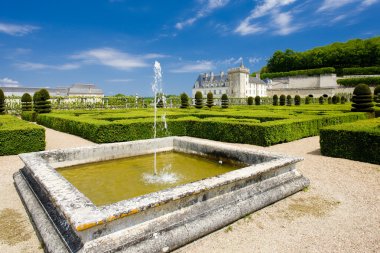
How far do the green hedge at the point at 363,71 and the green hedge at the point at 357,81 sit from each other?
14.6 ft

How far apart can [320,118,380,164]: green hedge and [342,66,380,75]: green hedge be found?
62763 millimetres

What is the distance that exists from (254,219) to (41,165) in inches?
138

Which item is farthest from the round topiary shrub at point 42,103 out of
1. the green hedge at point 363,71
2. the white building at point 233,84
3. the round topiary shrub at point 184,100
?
the green hedge at point 363,71

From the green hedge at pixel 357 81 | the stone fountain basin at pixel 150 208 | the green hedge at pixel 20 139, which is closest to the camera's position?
the stone fountain basin at pixel 150 208

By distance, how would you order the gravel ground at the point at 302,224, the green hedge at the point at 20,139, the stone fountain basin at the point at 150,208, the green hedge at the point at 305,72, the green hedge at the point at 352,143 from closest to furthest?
the stone fountain basin at the point at 150,208 → the gravel ground at the point at 302,224 → the green hedge at the point at 352,143 → the green hedge at the point at 20,139 → the green hedge at the point at 305,72

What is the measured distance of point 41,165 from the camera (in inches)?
175

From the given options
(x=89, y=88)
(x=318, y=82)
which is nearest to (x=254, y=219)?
(x=318, y=82)

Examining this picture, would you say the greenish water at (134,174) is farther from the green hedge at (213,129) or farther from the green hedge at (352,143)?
the green hedge at (352,143)

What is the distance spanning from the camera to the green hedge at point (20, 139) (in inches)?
310

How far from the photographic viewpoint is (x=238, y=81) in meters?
61.2

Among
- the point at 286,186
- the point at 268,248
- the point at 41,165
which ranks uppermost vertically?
the point at 41,165

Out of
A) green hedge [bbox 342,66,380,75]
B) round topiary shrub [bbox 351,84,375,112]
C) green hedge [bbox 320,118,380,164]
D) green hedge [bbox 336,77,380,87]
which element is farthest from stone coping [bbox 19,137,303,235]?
green hedge [bbox 342,66,380,75]

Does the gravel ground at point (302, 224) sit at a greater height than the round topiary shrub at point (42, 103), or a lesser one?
lesser

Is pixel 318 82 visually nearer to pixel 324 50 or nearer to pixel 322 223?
pixel 324 50
